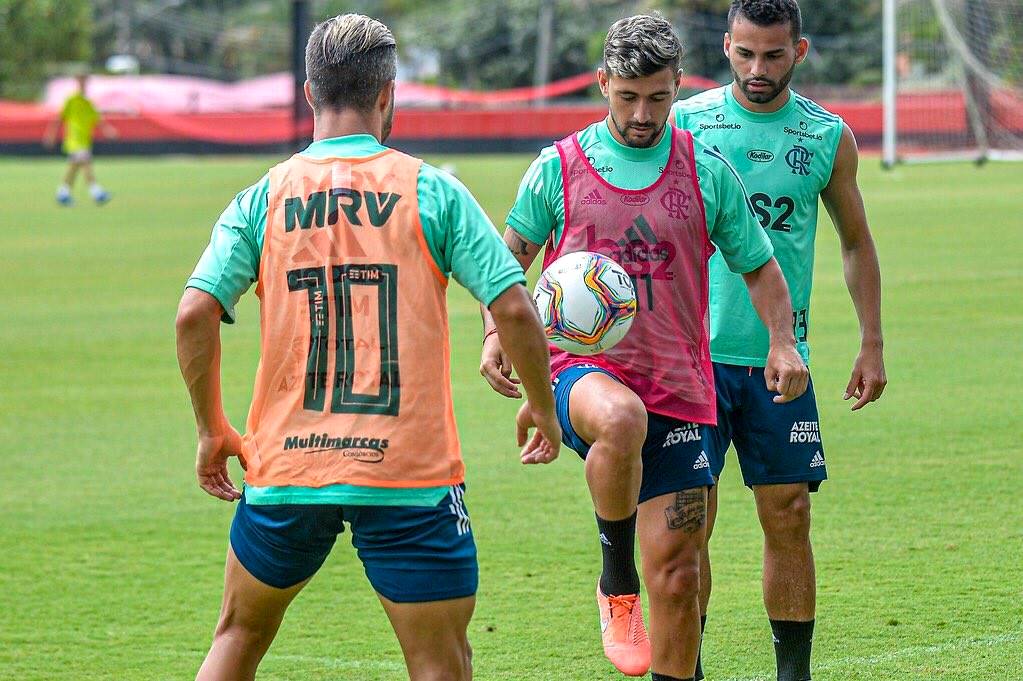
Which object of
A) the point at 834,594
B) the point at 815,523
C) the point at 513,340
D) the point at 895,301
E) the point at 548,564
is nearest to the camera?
the point at 513,340

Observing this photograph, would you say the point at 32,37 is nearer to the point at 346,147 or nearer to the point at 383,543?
the point at 346,147

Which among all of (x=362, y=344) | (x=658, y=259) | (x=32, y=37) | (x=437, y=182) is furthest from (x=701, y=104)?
(x=32, y=37)

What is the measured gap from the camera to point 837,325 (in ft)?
46.9

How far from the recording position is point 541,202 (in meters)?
5.14

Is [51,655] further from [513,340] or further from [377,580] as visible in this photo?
[513,340]

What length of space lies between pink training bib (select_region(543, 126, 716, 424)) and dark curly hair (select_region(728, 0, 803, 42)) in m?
0.66

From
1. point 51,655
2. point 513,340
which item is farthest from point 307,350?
point 51,655

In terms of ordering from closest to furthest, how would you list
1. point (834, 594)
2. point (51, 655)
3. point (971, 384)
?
point (51, 655)
point (834, 594)
point (971, 384)

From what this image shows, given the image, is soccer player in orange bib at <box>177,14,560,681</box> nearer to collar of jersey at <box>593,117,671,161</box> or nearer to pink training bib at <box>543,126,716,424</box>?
pink training bib at <box>543,126,716,424</box>

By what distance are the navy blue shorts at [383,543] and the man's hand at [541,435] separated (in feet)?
0.87

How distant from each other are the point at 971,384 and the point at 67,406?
640 centimetres

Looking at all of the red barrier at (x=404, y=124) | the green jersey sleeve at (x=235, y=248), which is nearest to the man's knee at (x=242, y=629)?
the green jersey sleeve at (x=235, y=248)

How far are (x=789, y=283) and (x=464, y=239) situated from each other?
198 cm

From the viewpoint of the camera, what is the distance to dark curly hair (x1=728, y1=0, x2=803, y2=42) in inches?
217
